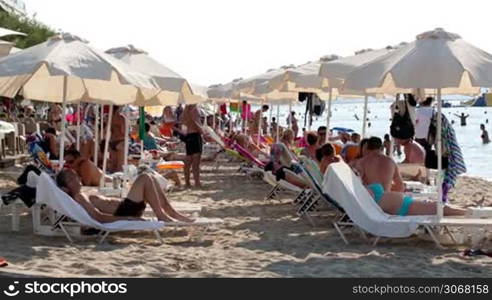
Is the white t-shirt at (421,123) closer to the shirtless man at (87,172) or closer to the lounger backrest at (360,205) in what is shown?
the lounger backrest at (360,205)

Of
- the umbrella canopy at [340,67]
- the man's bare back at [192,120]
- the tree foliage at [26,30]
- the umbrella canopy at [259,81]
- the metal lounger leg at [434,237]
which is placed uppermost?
the tree foliage at [26,30]

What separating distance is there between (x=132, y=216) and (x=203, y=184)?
634cm

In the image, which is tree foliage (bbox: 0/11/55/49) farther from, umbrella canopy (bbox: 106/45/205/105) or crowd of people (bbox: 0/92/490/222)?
umbrella canopy (bbox: 106/45/205/105)

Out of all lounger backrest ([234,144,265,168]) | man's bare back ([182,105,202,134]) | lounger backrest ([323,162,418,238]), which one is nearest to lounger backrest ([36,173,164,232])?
lounger backrest ([323,162,418,238])

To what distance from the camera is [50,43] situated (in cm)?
853

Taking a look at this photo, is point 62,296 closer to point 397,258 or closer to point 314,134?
point 397,258

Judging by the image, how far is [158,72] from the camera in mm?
10695

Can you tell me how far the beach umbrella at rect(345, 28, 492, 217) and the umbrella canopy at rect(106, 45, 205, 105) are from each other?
2545 millimetres

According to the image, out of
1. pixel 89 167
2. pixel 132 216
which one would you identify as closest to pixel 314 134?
pixel 89 167

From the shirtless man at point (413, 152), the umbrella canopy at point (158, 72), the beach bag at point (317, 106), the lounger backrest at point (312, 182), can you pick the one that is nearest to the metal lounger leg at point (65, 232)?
the umbrella canopy at point (158, 72)

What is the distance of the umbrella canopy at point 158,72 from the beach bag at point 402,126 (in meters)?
2.71

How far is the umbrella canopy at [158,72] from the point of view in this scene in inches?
399

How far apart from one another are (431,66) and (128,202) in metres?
3.07

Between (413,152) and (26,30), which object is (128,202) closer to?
(413,152)
